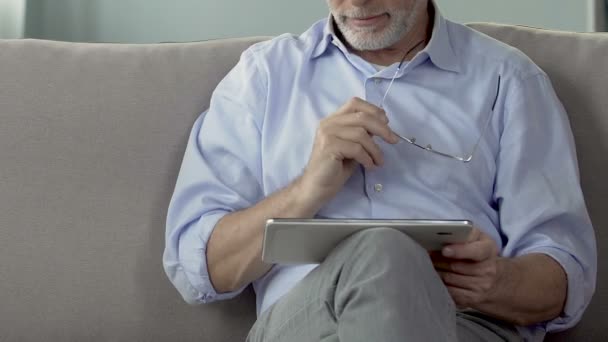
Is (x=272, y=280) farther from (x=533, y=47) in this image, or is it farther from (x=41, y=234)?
(x=533, y=47)

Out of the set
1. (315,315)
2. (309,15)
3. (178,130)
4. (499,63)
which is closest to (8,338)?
(178,130)

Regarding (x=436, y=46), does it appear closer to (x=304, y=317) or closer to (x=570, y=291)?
(x=570, y=291)

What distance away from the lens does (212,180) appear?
1.61 meters

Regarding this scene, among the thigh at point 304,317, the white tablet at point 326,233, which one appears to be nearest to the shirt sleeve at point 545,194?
the white tablet at point 326,233

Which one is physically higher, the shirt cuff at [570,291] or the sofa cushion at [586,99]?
the sofa cushion at [586,99]

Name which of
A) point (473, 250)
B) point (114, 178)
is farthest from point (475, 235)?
point (114, 178)

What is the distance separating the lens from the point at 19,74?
70.7 inches

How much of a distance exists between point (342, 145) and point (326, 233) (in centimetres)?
27

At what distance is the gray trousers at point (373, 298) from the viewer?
108cm

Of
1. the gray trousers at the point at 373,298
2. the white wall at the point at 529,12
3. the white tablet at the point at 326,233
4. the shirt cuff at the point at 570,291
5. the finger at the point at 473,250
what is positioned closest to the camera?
the gray trousers at the point at 373,298

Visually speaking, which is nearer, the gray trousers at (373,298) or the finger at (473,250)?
the gray trousers at (373,298)

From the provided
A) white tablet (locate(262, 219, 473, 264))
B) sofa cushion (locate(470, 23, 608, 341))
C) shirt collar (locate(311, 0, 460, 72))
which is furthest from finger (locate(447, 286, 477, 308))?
shirt collar (locate(311, 0, 460, 72))

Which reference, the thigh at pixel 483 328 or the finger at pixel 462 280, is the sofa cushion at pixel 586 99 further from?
the finger at pixel 462 280

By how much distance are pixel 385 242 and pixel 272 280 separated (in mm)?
468
